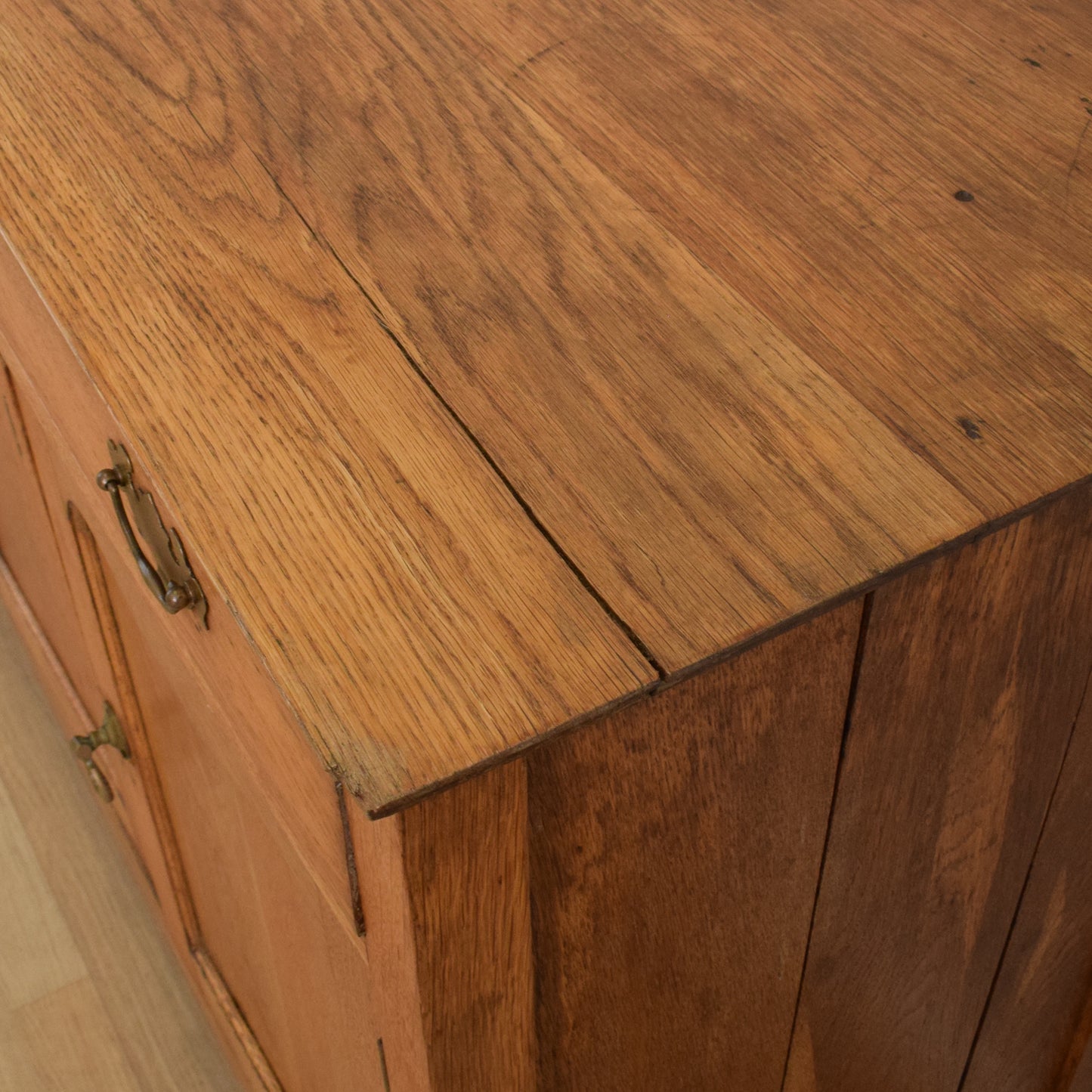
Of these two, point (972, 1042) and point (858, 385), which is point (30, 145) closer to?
point (858, 385)

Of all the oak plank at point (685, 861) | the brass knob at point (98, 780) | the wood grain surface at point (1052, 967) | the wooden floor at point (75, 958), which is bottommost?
the wooden floor at point (75, 958)

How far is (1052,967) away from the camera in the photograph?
0.86 metres

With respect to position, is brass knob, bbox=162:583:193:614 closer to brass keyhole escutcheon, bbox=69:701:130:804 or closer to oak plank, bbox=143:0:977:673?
oak plank, bbox=143:0:977:673

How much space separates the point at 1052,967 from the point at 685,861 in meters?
0.40

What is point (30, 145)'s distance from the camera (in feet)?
2.27

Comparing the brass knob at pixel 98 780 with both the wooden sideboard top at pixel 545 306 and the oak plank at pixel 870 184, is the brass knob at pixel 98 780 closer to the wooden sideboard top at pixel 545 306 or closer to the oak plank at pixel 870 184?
the wooden sideboard top at pixel 545 306

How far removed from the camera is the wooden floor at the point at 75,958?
123 centimetres

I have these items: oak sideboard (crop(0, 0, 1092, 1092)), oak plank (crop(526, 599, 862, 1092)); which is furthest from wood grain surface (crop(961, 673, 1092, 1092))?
oak plank (crop(526, 599, 862, 1092))

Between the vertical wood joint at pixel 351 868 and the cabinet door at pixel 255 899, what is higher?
the vertical wood joint at pixel 351 868

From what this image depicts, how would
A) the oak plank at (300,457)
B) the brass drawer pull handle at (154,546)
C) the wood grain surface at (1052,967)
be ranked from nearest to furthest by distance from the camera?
the oak plank at (300,457) → the brass drawer pull handle at (154,546) → the wood grain surface at (1052,967)

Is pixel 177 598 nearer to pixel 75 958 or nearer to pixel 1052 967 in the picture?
pixel 1052 967

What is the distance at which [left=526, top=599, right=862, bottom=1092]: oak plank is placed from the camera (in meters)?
0.53

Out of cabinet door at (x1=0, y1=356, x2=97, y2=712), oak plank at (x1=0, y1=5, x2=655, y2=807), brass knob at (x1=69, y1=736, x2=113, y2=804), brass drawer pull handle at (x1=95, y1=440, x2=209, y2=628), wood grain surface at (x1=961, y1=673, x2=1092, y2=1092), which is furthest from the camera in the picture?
brass knob at (x1=69, y1=736, x2=113, y2=804)

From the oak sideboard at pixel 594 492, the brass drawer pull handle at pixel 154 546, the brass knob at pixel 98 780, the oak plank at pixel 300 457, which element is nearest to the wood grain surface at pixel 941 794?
the oak sideboard at pixel 594 492
